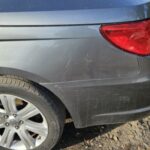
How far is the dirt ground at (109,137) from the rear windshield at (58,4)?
1407mm

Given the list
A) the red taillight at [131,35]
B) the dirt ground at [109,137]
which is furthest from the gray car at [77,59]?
the dirt ground at [109,137]

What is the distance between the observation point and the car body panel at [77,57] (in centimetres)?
239

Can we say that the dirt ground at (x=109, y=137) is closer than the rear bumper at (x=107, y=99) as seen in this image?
No

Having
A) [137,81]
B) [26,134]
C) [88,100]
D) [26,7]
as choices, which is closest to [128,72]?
[137,81]

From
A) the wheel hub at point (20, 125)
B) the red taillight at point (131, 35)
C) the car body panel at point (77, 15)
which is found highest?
the car body panel at point (77, 15)

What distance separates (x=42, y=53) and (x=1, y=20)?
1.08 feet

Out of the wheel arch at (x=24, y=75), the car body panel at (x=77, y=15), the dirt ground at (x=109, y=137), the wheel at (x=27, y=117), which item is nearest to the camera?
the car body panel at (x=77, y=15)

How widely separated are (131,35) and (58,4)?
50 centimetres

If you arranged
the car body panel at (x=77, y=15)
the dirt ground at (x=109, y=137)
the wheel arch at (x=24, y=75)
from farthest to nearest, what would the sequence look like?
the dirt ground at (x=109, y=137) < the wheel arch at (x=24, y=75) < the car body panel at (x=77, y=15)

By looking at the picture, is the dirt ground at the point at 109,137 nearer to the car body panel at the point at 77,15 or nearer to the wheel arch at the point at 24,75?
the wheel arch at the point at 24,75

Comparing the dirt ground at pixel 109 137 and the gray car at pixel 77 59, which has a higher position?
the gray car at pixel 77 59

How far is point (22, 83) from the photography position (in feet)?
8.82

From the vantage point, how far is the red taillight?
2412 millimetres

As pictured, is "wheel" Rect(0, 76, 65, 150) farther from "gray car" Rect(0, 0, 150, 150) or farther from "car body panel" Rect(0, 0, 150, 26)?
"car body panel" Rect(0, 0, 150, 26)
